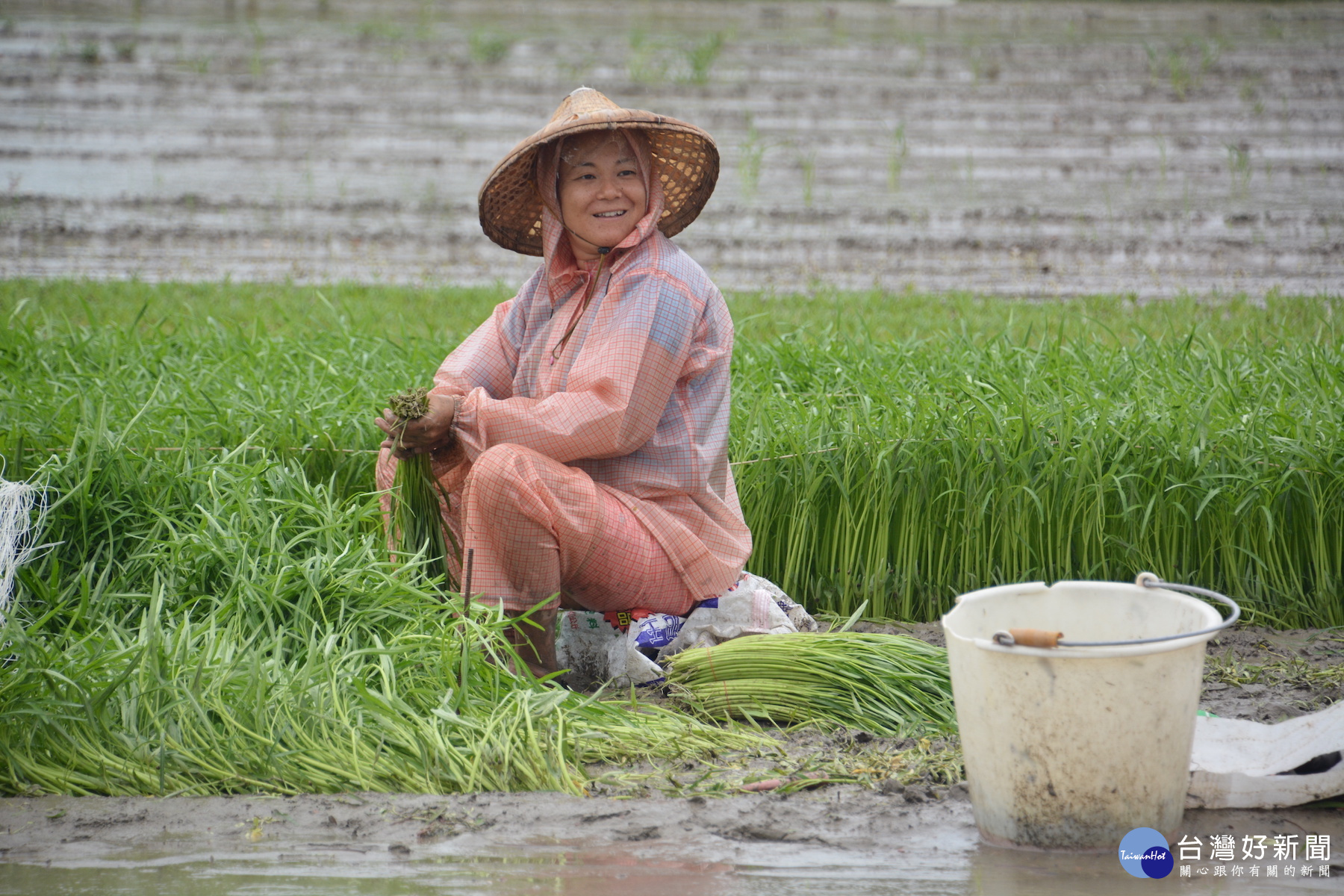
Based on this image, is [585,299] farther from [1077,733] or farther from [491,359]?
[1077,733]

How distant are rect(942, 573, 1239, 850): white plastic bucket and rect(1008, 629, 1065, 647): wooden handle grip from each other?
12mm

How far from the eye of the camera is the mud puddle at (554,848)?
5.79ft

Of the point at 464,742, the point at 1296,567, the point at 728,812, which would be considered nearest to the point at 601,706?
the point at 464,742

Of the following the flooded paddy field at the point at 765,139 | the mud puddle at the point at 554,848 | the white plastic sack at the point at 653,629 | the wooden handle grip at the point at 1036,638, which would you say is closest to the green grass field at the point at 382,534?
the mud puddle at the point at 554,848

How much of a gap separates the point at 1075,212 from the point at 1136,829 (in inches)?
309

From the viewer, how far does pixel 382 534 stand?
2.88 meters

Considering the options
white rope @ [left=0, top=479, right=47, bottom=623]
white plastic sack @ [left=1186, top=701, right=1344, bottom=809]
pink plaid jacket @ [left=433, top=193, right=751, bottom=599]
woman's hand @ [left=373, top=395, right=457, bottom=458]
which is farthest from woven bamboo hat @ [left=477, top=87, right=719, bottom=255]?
white plastic sack @ [left=1186, top=701, right=1344, bottom=809]

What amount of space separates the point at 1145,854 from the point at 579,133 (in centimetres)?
185

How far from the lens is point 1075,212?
8.97 meters

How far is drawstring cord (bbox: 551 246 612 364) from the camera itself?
2715mm

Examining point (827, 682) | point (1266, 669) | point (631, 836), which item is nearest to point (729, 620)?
point (827, 682)

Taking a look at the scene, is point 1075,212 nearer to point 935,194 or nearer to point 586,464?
point 935,194

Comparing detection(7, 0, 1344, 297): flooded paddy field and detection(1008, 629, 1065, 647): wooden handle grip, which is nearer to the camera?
detection(1008, 629, 1065, 647): wooden handle grip

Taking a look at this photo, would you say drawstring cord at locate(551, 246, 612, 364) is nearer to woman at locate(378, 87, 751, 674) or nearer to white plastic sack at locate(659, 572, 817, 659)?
woman at locate(378, 87, 751, 674)
